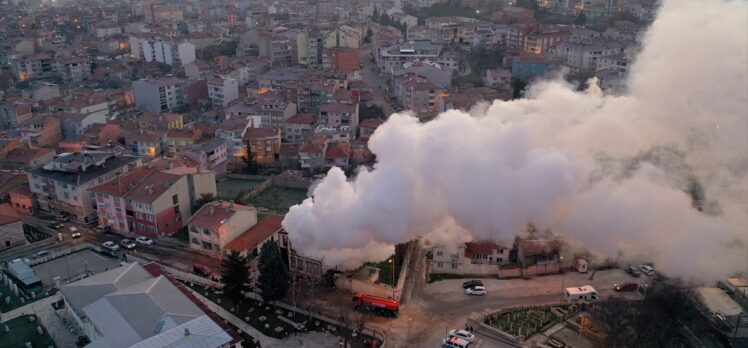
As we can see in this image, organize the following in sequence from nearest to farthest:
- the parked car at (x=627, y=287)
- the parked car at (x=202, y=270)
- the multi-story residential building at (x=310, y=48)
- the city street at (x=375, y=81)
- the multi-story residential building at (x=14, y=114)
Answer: the parked car at (x=627, y=287) → the parked car at (x=202, y=270) → the multi-story residential building at (x=14, y=114) → the city street at (x=375, y=81) → the multi-story residential building at (x=310, y=48)

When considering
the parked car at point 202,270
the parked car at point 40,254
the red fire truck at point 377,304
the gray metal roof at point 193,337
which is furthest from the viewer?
the parked car at point 40,254

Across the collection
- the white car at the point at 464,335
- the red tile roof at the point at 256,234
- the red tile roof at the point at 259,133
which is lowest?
the white car at the point at 464,335

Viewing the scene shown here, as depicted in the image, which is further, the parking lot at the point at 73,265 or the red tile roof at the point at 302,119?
the red tile roof at the point at 302,119

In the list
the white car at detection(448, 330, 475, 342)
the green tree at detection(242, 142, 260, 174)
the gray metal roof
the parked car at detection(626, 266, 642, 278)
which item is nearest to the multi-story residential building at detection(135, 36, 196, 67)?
the green tree at detection(242, 142, 260, 174)

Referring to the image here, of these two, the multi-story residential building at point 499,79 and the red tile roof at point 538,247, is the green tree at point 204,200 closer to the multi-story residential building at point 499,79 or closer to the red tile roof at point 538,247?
the red tile roof at point 538,247

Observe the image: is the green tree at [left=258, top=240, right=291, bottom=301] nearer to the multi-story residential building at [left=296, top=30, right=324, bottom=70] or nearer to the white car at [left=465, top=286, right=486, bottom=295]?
the white car at [left=465, top=286, right=486, bottom=295]

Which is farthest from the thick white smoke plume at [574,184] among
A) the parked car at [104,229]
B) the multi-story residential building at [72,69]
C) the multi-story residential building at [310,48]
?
the multi-story residential building at [72,69]

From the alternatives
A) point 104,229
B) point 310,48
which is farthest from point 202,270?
point 310,48
